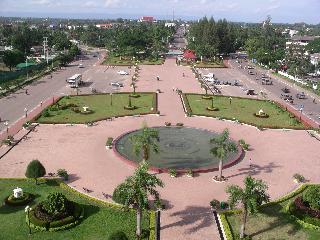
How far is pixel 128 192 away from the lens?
2253 cm

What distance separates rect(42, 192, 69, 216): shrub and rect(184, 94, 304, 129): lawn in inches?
1174

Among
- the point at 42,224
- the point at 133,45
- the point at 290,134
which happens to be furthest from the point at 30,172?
the point at 133,45

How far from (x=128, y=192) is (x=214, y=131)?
994 inches

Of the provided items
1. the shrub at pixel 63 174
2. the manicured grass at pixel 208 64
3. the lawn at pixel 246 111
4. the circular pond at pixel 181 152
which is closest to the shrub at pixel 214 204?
the circular pond at pixel 181 152

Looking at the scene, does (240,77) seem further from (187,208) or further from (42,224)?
(42,224)

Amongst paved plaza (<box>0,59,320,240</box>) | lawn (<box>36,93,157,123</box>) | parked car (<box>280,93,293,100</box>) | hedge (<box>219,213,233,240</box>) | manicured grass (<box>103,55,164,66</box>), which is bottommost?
hedge (<box>219,213,233,240</box>)

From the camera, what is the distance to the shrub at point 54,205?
25.0m

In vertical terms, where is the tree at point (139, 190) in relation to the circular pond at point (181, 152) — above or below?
above

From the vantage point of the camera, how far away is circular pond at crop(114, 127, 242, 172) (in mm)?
35469

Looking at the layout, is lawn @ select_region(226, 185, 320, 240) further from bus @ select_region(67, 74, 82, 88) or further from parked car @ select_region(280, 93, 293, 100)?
bus @ select_region(67, 74, 82, 88)

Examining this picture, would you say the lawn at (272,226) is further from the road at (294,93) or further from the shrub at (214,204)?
the road at (294,93)

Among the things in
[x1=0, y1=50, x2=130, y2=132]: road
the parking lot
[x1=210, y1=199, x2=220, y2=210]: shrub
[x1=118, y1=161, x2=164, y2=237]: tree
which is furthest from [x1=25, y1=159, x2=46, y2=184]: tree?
the parking lot

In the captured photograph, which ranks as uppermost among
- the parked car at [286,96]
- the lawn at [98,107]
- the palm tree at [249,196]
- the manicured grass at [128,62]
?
the palm tree at [249,196]

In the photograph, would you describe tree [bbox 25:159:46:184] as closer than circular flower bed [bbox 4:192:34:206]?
No
